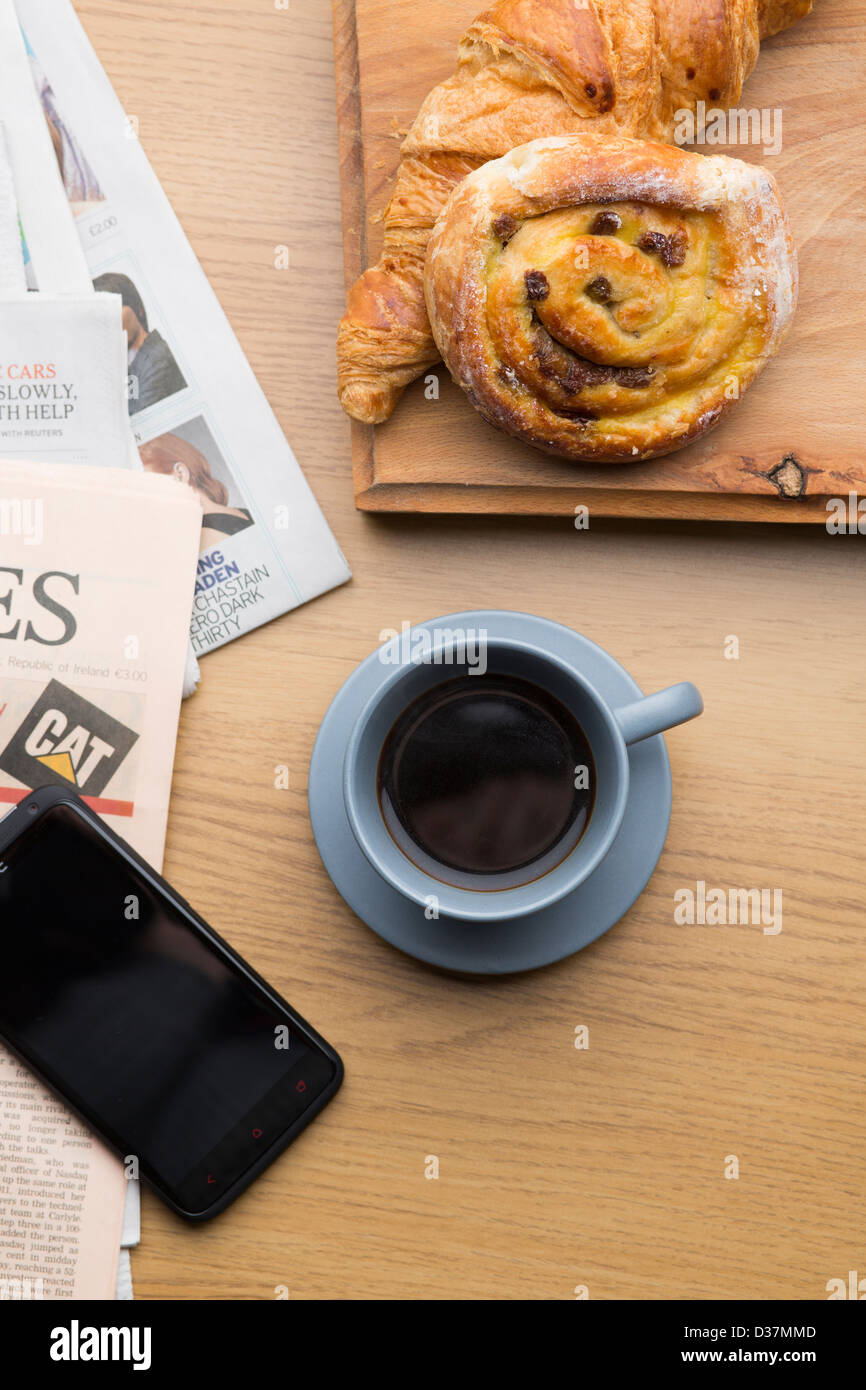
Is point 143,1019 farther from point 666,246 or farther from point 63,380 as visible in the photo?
point 666,246

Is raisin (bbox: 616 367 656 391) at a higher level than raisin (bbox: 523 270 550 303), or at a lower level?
lower

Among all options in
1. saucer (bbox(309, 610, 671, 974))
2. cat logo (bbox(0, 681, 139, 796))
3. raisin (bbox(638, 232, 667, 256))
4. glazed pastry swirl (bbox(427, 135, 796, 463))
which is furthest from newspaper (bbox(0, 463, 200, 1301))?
raisin (bbox(638, 232, 667, 256))

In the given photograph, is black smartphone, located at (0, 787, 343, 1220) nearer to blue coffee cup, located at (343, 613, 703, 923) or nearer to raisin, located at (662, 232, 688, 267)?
blue coffee cup, located at (343, 613, 703, 923)

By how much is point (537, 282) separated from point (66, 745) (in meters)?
0.46

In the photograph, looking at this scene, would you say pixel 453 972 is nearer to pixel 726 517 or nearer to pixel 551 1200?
pixel 551 1200

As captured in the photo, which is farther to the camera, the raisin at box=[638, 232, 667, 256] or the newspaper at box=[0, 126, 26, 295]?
the newspaper at box=[0, 126, 26, 295]

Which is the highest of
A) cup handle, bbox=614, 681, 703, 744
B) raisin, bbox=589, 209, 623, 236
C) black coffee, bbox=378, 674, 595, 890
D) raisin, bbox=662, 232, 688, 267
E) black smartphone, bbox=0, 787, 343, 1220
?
raisin, bbox=589, 209, 623, 236

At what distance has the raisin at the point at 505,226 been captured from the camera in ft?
1.89

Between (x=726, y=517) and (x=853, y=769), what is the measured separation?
8.4 inches

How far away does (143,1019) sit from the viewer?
0.67 m

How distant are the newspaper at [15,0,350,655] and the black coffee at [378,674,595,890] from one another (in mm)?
160

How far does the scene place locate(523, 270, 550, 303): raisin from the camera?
0.58 metres

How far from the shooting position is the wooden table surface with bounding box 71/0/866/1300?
68 centimetres

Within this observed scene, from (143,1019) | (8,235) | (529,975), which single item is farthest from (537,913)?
(8,235)
